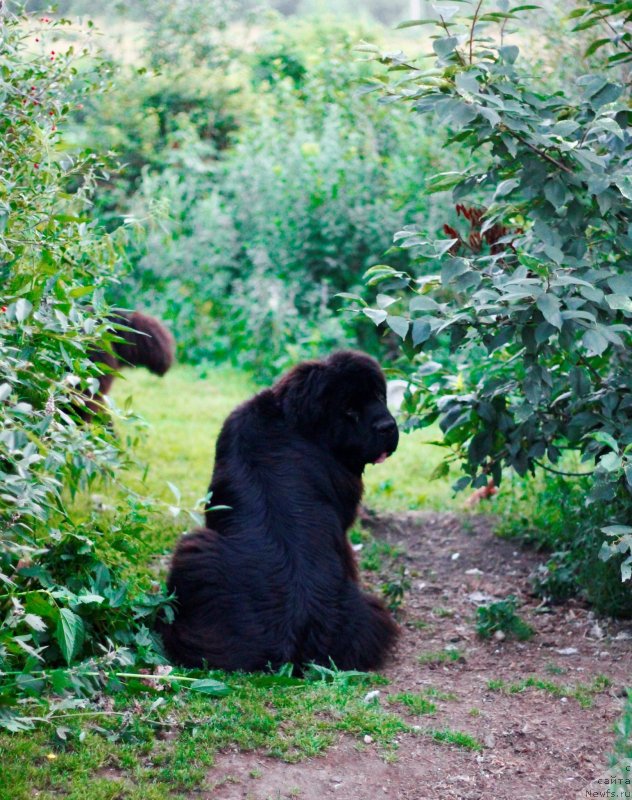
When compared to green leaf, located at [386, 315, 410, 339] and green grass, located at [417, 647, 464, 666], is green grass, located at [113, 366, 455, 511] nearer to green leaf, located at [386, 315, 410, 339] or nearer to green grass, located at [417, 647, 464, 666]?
green grass, located at [417, 647, 464, 666]

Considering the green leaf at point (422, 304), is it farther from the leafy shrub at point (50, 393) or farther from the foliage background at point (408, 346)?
the leafy shrub at point (50, 393)

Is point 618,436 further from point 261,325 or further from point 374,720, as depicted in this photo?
point 261,325

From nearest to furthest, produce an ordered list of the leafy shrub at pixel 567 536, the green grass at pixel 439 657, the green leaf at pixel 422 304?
the green leaf at pixel 422 304
the green grass at pixel 439 657
the leafy shrub at pixel 567 536

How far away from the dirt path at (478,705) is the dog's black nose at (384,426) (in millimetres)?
1148

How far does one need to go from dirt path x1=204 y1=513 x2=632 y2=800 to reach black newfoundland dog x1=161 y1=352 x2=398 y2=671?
0.44m

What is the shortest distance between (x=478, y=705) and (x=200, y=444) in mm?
4296

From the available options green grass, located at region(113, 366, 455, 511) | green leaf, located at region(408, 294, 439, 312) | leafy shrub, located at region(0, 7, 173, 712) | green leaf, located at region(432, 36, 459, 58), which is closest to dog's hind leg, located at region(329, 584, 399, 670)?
leafy shrub, located at region(0, 7, 173, 712)

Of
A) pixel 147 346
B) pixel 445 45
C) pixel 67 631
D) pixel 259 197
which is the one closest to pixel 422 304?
pixel 445 45

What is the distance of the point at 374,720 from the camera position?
4.08m

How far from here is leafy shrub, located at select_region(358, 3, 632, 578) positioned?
407 cm

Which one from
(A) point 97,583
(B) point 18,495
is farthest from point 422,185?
(B) point 18,495

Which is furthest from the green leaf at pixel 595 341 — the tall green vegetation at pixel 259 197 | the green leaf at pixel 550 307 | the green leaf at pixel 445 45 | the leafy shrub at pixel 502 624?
the tall green vegetation at pixel 259 197

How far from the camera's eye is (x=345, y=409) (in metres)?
5.21

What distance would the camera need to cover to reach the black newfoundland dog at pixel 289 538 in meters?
4.62
